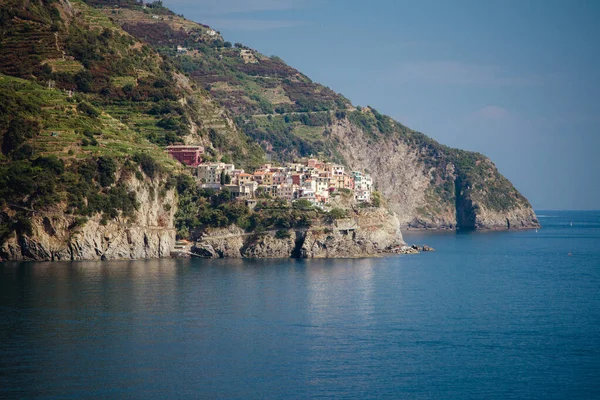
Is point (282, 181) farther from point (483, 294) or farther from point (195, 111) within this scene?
point (483, 294)

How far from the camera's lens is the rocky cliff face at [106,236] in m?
96.8

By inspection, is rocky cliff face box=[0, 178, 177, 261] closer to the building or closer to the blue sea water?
the blue sea water

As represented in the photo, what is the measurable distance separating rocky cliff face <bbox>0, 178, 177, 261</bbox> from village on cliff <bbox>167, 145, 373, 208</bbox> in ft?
29.5

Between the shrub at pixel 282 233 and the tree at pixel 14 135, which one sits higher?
the tree at pixel 14 135

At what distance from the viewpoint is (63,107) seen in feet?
380

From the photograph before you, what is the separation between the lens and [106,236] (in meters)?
→ 102

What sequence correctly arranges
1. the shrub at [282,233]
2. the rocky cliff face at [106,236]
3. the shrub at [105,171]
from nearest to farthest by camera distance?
the rocky cliff face at [106,236] → the shrub at [105,171] → the shrub at [282,233]

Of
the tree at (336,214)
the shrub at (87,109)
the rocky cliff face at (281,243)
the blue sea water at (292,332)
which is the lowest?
the blue sea water at (292,332)

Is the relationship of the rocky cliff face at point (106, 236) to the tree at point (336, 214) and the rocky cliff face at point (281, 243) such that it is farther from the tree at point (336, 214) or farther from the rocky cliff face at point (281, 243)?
the tree at point (336, 214)

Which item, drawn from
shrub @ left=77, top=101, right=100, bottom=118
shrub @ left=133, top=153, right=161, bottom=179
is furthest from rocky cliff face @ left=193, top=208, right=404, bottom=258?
shrub @ left=77, top=101, right=100, bottom=118

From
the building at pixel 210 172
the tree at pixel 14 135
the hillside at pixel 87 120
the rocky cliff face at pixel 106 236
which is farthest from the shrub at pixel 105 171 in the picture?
the building at pixel 210 172

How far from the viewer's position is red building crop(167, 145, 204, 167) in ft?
409

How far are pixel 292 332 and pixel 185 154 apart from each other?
65242 mm

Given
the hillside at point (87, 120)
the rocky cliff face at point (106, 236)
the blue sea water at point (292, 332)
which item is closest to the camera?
the blue sea water at point (292, 332)
